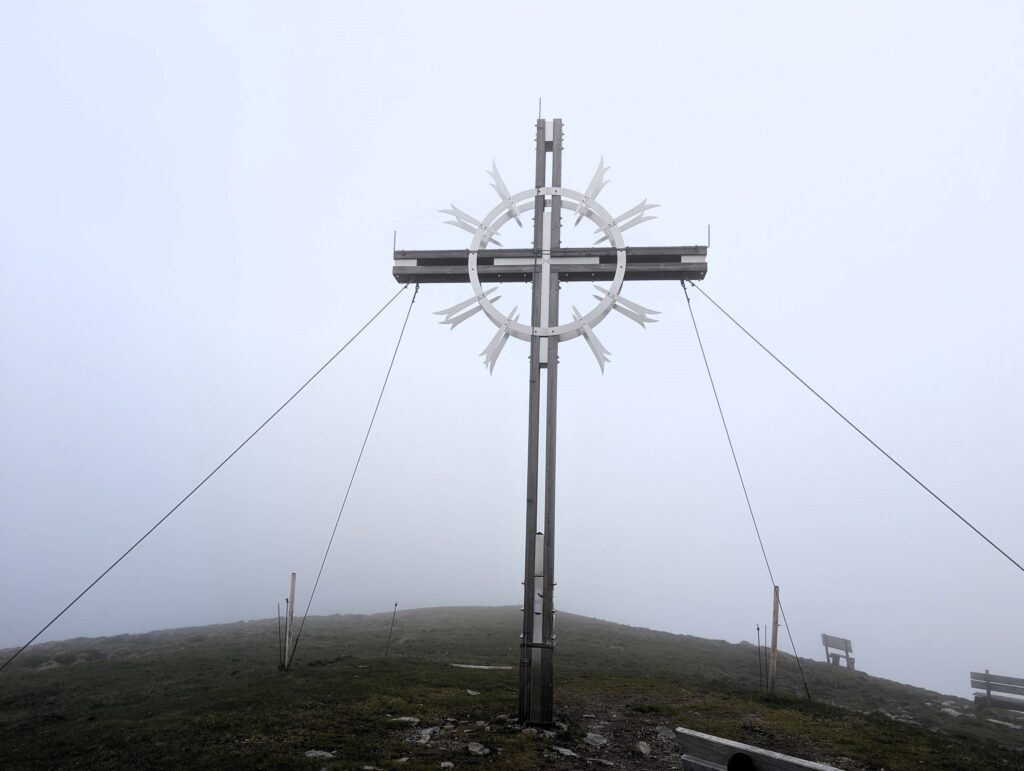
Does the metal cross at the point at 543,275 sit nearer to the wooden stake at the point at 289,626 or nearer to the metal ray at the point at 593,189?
the metal ray at the point at 593,189

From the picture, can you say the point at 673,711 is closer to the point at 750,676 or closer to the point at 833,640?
the point at 750,676

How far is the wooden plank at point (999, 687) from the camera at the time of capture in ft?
68.5

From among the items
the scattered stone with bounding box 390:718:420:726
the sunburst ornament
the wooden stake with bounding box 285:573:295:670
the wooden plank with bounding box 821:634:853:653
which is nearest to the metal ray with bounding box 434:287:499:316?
the sunburst ornament

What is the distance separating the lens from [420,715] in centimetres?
1191

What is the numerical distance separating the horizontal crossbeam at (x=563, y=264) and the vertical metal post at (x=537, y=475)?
32cm

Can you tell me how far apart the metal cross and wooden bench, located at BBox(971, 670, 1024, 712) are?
1925 centimetres

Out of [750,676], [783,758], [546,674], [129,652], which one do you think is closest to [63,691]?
[129,652]

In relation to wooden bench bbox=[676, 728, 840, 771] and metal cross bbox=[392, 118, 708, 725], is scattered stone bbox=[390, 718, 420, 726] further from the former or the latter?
wooden bench bbox=[676, 728, 840, 771]

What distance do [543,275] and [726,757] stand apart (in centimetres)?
941

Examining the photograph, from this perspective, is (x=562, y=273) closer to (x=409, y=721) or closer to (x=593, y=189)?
(x=593, y=189)

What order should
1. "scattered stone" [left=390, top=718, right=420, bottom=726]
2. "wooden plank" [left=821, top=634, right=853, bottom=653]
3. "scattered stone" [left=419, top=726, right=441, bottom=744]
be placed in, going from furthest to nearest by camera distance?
"wooden plank" [left=821, top=634, right=853, bottom=653]
"scattered stone" [left=390, top=718, right=420, bottom=726]
"scattered stone" [left=419, top=726, right=441, bottom=744]

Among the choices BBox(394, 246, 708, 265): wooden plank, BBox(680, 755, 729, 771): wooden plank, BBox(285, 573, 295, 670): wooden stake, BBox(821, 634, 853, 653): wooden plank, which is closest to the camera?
BBox(680, 755, 729, 771): wooden plank

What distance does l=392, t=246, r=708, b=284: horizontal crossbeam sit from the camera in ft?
41.9

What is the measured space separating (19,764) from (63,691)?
8795 mm
